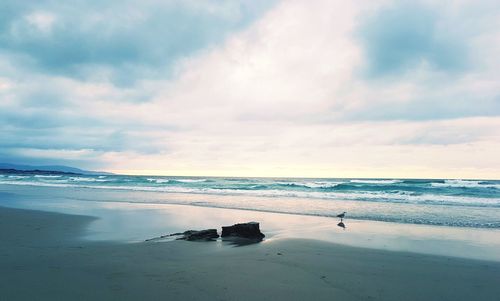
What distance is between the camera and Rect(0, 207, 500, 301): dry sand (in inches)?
182

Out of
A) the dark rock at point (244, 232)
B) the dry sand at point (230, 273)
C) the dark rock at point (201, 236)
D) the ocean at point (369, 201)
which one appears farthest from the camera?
the ocean at point (369, 201)

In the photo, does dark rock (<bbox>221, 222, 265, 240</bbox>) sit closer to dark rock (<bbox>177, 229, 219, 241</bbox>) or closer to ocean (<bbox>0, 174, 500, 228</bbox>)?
dark rock (<bbox>177, 229, 219, 241</bbox>)

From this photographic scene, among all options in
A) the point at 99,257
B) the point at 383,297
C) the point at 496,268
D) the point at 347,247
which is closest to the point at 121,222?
the point at 99,257

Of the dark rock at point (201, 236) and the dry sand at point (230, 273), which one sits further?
the dark rock at point (201, 236)

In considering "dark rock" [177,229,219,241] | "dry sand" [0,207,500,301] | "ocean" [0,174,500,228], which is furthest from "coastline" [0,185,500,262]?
"ocean" [0,174,500,228]

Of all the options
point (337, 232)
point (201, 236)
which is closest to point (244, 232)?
point (201, 236)

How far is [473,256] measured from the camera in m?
7.62

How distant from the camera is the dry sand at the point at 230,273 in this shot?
4613mm

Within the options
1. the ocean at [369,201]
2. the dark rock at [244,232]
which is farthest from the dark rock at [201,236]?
the ocean at [369,201]

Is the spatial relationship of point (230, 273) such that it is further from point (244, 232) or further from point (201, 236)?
point (244, 232)

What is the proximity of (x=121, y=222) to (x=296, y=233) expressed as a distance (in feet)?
20.8

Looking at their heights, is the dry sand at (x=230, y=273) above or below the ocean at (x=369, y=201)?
below

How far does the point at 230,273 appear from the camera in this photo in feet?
18.3

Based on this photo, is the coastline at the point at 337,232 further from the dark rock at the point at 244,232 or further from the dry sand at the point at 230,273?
the dry sand at the point at 230,273
